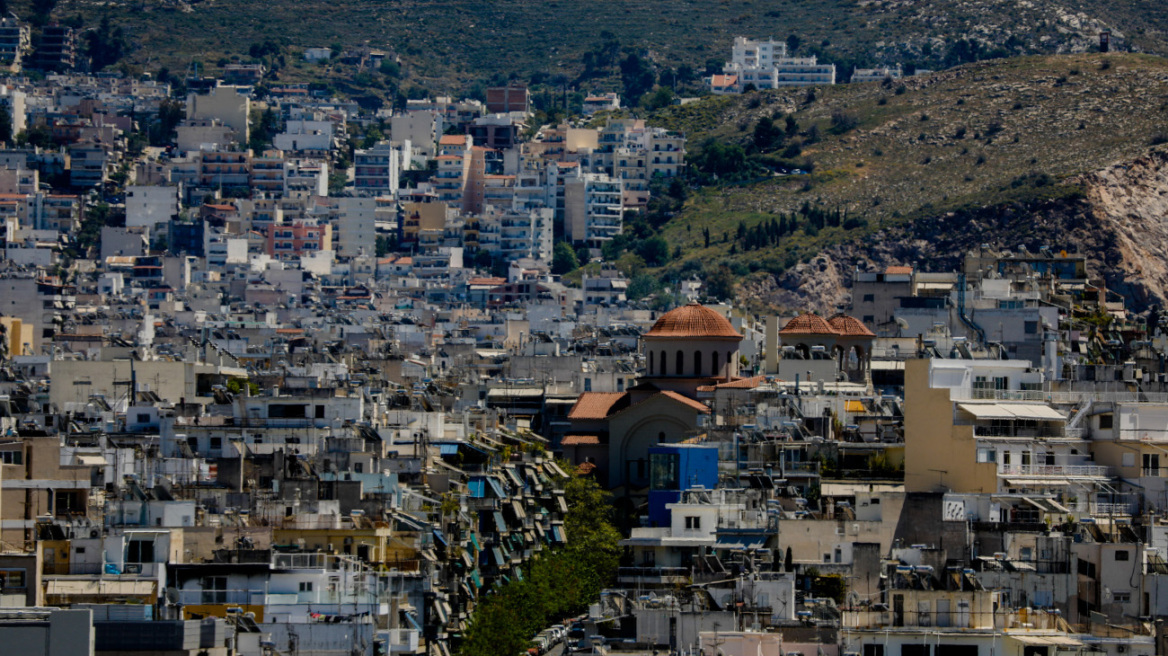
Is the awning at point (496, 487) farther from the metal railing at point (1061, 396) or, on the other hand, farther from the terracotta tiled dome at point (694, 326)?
the terracotta tiled dome at point (694, 326)

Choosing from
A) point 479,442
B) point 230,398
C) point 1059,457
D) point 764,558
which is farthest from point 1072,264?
point 764,558

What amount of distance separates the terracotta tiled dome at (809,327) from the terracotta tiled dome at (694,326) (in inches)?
79.9

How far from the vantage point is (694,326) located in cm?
11062

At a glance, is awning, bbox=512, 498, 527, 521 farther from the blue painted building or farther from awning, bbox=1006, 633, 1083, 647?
awning, bbox=1006, 633, 1083, 647

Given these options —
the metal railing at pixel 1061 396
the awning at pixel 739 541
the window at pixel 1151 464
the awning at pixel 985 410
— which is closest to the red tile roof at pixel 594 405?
the metal railing at pixel 1061 396

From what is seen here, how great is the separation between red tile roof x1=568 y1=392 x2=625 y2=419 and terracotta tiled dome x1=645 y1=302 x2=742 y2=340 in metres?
3.06

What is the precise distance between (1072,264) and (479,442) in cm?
4620

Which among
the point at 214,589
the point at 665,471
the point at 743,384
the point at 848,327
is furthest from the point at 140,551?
the point at 848,327

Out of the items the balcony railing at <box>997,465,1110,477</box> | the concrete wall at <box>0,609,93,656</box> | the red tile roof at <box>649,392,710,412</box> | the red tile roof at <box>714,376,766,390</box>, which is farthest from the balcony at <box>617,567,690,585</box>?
the red tile roof at <box>649,392,710,412</box>

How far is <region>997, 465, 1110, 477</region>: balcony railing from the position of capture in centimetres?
6284

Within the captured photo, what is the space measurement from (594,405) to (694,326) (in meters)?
5.02

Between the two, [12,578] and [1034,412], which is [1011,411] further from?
[12,578]

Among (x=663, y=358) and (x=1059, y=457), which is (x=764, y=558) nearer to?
(x=1059, y=457)

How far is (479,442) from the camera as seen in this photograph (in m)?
92.4
